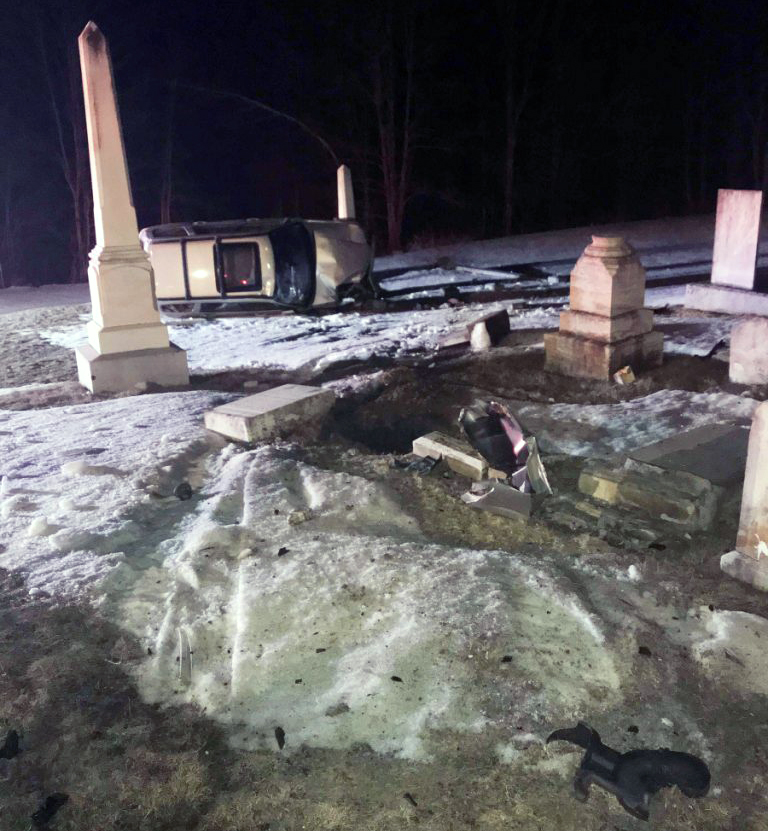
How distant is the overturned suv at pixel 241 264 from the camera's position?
12.0 meters

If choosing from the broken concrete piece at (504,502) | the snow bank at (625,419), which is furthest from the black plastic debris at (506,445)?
the snow bank at (625,419)

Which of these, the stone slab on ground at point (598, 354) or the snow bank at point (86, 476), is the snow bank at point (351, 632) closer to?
the snow bank at point (86, 476)

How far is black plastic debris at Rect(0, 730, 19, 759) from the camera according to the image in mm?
3141

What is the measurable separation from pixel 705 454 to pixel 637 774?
2766 millimetres

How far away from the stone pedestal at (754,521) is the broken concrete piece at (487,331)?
5.28 meters

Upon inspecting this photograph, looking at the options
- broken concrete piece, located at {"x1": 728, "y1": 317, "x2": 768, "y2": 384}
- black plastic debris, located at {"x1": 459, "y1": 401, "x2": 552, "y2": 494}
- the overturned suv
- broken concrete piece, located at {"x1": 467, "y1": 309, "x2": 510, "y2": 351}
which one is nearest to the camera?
black plastic debris, located at {"x1": 459, "y1": 401, "x2": 552, "y2": 494}

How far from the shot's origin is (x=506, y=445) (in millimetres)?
5770

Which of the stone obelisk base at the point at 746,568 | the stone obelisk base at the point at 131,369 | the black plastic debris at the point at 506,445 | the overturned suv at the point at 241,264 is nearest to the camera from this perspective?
the stone obelisk base at the point at 746,568

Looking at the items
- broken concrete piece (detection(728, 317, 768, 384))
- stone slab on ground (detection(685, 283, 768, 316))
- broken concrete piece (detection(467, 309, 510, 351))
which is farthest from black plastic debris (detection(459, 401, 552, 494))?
stone slab on ground (detection(685, 283, 768, 316))

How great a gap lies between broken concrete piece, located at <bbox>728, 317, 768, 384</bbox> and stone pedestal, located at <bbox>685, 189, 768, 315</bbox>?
3.97 m

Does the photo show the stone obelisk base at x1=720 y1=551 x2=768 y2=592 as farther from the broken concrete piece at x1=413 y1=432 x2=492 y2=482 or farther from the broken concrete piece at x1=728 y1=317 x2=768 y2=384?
the broken concrete piece at x1=728 y1=317 x2=768 y2=384

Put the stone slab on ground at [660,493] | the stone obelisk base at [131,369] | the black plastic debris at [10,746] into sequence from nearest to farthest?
the black plastic debris at [10,746] < the stone slab on ground at [660,493] < the stone obelisk base at [131,369]

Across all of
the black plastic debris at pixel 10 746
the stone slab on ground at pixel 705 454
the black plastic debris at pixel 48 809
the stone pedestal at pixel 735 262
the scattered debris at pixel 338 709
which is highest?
the stone pedestal at pixel 735 262

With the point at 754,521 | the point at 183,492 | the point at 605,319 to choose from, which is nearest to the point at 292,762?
the point at 183,492
